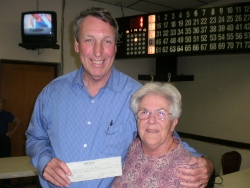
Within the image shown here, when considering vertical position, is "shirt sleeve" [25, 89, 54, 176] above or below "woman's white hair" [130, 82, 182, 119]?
below

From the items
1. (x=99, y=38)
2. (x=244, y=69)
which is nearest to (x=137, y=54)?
(x=244, y=69)

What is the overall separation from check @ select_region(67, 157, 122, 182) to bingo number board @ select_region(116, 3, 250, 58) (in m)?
2.50

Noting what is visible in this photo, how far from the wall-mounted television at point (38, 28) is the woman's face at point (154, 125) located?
286 cm

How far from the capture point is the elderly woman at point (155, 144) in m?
1.33

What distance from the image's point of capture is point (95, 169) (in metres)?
1.34

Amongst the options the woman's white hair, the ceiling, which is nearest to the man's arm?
the ceiling

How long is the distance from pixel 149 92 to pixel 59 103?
1.82ft

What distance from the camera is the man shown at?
142 cm

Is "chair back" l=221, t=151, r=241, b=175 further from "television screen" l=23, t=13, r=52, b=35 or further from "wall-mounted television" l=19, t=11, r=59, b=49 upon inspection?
"television screen" l=23, t=13, r=52, b=35

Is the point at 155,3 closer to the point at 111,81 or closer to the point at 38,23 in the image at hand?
the point at 38,23

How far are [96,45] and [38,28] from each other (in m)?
2.75

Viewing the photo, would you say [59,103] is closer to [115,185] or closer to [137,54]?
[115,185]

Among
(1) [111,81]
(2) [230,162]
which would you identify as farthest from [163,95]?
(2) [230,162]

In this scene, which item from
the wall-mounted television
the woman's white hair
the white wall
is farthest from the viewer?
the white wall
